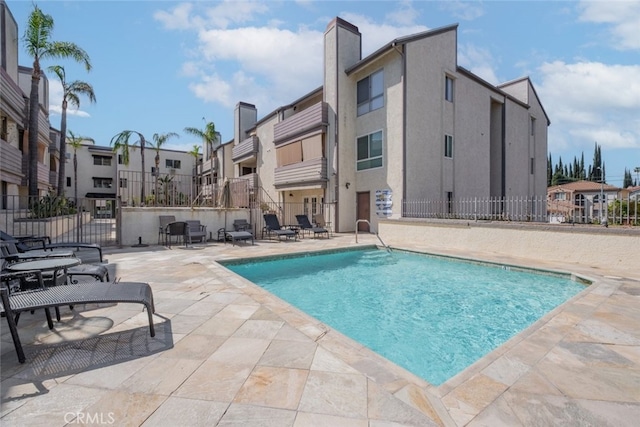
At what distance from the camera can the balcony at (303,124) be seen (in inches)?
706

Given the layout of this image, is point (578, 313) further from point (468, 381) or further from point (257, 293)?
point (257, 293)

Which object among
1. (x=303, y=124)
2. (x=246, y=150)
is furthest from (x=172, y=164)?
(x=303, y=124)

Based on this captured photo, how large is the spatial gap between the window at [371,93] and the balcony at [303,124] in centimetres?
214

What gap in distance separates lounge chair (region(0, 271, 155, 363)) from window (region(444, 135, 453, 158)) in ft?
57.0

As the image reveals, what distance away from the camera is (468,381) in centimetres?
258

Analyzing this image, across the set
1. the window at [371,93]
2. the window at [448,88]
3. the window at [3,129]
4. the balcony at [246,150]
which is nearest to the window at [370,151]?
the window at [371,93]

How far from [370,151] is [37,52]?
1722 cm

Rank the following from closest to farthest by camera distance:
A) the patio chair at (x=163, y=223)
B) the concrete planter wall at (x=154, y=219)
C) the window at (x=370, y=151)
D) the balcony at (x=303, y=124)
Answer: the concrete planter wall at (x=154, y=219)
the patio chair at (x=163, y=223)
the window at (x=370, y=151)
the balcony at (x=303, y=124)

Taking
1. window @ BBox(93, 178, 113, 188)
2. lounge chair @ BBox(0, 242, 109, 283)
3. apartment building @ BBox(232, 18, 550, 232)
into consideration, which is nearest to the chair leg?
lounge chair @ BBox(0, 242, 109, 283)

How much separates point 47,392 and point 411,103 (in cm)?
1636

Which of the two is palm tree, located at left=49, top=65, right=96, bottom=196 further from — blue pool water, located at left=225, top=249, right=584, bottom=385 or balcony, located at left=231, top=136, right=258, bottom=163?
blue pool water, located at left=225, top=249, right=584, bottom=385

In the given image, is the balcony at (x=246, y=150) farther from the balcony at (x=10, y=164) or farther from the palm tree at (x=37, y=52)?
the balcony at (x=10, y=164)

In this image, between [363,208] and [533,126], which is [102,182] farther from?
[533,126]

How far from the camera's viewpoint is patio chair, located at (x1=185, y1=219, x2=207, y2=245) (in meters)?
11.2
